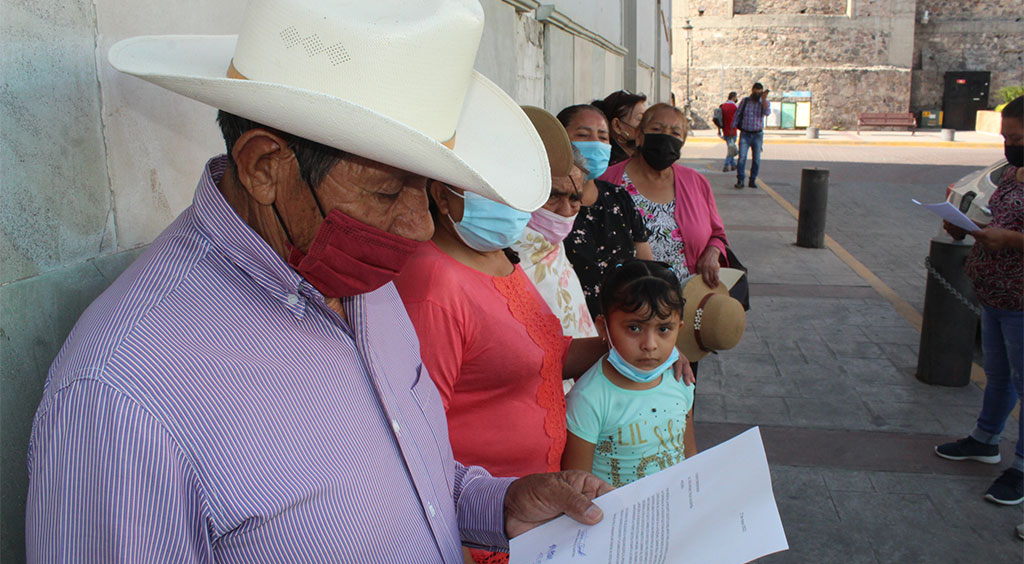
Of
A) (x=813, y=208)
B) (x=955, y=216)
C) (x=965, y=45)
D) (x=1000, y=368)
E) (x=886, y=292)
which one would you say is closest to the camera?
(x=955, y=216)

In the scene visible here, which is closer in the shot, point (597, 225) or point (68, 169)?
point (68, 169)

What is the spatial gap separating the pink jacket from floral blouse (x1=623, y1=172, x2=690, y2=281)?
0.12ft

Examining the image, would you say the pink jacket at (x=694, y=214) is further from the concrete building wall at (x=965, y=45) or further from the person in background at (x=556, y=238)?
the concrete building wall at (x=965, y=45)

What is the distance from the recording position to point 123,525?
1.02 metres

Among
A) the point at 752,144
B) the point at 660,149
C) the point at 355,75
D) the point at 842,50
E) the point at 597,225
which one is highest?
the point at 842,50

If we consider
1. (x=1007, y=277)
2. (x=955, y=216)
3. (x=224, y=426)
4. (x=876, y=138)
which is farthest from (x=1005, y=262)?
(x=876, y=138)

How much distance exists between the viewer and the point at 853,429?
16.4 ft

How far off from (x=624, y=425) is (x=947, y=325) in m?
3.97

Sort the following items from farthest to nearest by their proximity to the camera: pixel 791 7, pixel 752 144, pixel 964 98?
pixel 791 7 < pixel 964 98 < pixel 752 144

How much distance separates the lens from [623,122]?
237 inches

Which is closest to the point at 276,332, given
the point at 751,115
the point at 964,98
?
the point at 751,115

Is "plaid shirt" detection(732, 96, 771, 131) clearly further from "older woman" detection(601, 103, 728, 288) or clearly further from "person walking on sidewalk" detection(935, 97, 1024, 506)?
"person walking on sidewalk" detection(935, 97, 1024, 506)

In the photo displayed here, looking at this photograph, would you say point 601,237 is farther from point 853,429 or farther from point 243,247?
point 243,247

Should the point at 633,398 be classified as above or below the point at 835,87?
below
